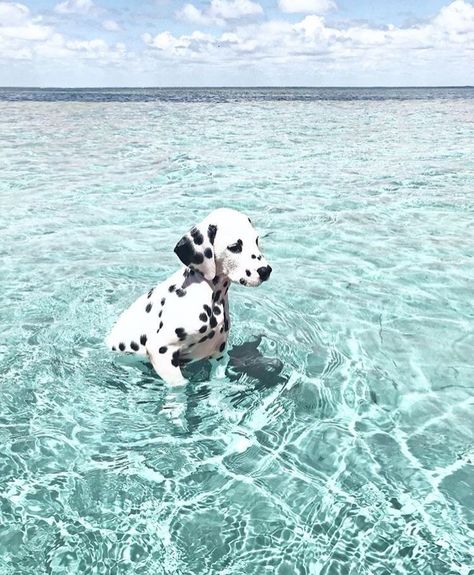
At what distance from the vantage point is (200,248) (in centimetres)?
429

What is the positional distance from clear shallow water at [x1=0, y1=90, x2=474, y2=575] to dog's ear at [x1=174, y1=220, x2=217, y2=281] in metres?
1.11

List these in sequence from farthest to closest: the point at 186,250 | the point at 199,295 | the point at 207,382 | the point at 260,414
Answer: the point at 207,382 → the point at 260,414 → the point at 199,295 → the point at 186,250

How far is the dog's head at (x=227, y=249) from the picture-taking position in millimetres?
4246

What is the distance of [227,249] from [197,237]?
25cm

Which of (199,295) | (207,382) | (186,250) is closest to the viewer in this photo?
(186,250)

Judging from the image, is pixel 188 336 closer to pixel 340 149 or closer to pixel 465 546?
pixel 465 546

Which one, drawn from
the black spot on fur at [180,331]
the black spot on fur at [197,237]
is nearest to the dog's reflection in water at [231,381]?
the black spot on fur at [180,331]

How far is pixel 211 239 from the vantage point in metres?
4.29

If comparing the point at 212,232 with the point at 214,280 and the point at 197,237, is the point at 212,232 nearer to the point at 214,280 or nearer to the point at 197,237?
the point at 197,237

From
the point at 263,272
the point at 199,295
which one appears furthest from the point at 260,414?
the point at 263,272

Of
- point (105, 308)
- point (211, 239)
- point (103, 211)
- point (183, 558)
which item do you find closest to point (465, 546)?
point (183, 558)

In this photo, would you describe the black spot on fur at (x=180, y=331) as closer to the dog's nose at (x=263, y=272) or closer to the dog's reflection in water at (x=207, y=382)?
the dog's reflection in water at (x=207, y=382)

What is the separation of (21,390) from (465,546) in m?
3.51

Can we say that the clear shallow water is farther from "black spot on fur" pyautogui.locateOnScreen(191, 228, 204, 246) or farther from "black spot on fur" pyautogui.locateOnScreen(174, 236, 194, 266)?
"black spot on fur" pyautogui.locateOnScreen(191, 228, 204, 246)
